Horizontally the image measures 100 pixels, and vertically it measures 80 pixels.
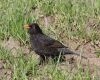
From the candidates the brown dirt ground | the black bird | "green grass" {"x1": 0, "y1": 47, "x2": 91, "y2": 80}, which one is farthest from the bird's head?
"green grass" {"x1": 0, "y1": 47, "x2": 91, "y2": 80}

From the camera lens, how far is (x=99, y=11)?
888cm

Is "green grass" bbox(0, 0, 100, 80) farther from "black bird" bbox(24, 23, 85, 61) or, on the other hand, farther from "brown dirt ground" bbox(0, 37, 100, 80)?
"black bird" bbox(24, 23, 85, 61)

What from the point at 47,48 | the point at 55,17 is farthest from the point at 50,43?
the point at 55,17

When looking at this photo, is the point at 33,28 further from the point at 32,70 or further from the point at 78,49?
the point at 32,70

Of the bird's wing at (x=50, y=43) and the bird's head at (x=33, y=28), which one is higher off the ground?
the bird's head at (x=33, y=28)

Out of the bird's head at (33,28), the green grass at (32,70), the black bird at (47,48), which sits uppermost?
the bird's head at (33,28)

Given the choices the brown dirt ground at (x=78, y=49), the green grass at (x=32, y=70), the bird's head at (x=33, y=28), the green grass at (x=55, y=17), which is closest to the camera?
the green grass at (x=32, y=70)

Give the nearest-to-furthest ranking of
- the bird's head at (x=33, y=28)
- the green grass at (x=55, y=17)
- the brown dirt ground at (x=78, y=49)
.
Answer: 1. the brown dirt ground at (x=78, y=49)
2. the bird's head at (x=33, y=28)
3. the green grass at (x=55, y=17)

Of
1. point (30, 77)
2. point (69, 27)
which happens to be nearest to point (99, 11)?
point (69, 27)

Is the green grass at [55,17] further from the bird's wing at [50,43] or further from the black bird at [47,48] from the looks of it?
the bird's wing at [50,43]

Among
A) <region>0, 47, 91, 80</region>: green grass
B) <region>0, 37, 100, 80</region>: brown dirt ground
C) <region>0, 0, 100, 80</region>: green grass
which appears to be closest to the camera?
<region>0, 47, 91, 80</region>: green grass

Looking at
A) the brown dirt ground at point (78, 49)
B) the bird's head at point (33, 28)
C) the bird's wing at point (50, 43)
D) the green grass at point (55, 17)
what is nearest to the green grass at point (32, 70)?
the green grass at point (55, 17)

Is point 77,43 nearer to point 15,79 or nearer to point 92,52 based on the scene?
point 92,52

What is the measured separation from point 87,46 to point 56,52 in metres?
0.82
